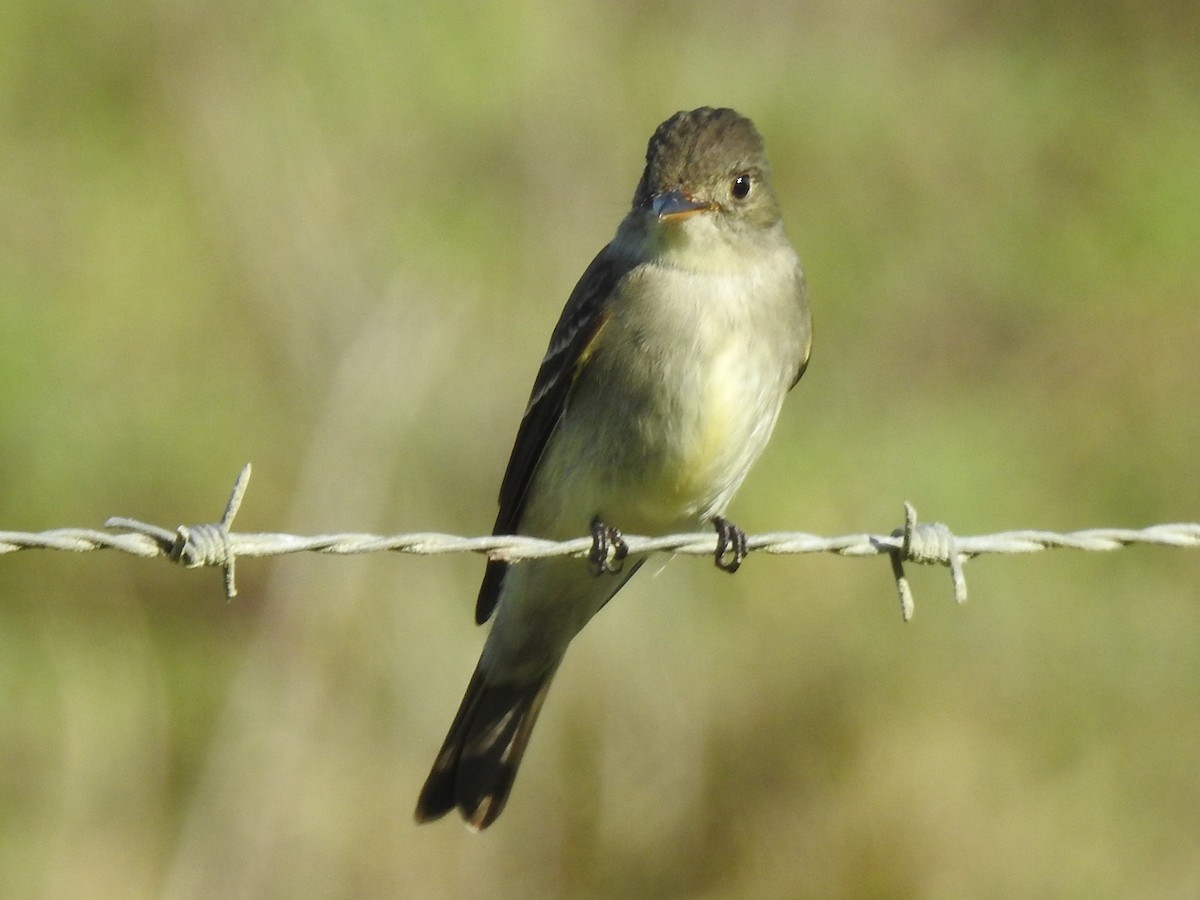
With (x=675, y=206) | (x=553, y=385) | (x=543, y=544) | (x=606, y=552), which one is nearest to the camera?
(x=543, y=544)

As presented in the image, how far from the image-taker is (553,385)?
4320 millimetres

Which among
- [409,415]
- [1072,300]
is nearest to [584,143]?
[409,415]

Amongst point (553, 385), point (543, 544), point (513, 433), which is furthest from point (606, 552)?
point (513, 433)

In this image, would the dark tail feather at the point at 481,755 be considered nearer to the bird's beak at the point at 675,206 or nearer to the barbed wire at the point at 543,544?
the barbed wire at the point at 543,544

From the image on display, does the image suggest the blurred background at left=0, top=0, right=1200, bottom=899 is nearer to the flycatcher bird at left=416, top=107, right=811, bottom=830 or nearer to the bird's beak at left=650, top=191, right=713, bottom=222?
the flycatcher bird at left=416, top=107, right=811, bottom=830

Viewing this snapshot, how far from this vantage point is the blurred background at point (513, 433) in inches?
211

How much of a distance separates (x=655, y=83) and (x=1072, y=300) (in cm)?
222

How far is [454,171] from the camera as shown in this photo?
288 inches

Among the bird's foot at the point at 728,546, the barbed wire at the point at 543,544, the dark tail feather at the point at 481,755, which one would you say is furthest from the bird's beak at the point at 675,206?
the dark tail feather at the point at 481,755

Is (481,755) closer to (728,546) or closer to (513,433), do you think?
(728,546)

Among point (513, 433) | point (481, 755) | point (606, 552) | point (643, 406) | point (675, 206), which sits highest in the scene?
point (513, 433)

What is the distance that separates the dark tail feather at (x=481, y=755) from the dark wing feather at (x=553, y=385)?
0.73 ft

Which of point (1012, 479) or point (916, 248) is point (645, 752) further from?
point (916, 248)

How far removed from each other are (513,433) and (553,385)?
5.22 feet
